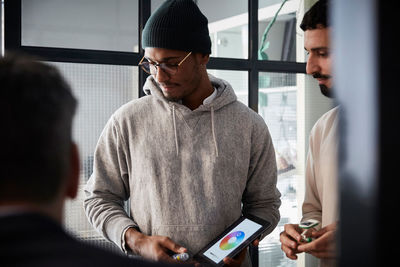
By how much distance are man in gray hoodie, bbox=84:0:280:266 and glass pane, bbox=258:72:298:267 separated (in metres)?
1.37

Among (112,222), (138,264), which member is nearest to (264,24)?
(112,222)

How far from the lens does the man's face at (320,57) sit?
4.60ft

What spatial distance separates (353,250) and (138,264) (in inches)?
9.4

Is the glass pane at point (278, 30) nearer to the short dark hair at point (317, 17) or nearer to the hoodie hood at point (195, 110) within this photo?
the hoodie hood at point (195, 110)

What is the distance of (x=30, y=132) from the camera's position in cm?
50

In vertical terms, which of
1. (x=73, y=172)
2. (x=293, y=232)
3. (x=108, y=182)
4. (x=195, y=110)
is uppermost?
(x=195, y=110)

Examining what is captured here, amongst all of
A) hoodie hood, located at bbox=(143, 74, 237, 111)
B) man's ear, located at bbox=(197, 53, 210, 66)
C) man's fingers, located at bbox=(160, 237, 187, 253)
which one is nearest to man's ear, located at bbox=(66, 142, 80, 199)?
man's fingers, located at bbox=(160, 237, 187, 253)

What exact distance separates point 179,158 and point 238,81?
146cm

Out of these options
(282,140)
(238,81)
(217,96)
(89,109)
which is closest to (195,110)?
(217,96)

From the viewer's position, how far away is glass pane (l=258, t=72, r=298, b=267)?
10.0 ft

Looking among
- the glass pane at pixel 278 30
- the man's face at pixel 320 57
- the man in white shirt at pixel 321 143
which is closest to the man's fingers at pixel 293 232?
the man in white shirt at pixel 321 143

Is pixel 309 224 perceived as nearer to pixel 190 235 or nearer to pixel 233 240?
pixel 233 240

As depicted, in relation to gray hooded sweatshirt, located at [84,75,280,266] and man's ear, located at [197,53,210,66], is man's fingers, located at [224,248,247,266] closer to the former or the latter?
gray hooded sweatshirt, located at [84,75,280,266]

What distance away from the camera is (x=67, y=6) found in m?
2.41
